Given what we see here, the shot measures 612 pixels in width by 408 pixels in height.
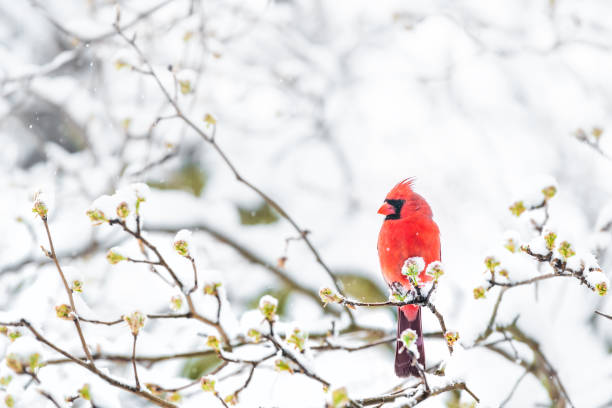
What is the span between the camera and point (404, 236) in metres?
1.63

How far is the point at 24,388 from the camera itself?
132 cm

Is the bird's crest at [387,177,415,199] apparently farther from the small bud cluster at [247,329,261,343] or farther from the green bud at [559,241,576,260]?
the small bud cluster at [247,329,261,343]

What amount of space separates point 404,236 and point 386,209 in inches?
3.5

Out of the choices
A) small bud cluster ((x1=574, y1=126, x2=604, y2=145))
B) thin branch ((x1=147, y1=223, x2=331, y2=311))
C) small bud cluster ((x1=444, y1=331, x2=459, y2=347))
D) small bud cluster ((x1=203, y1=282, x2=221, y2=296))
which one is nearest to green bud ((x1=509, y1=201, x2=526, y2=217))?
small bud cluster ((x1=444, y1=331, x2=459, y2=347))

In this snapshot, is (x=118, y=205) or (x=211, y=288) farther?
(x=211, y=288)

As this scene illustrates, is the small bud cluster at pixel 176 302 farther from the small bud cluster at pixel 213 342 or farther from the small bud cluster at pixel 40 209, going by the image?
the small bud cluster at pixel 40 209

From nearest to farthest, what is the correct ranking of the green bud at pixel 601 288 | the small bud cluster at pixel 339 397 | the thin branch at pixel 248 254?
the small bud cluster at pixel 339 397, the green bud at pixel 601 288, the thin branch at pixel 248 254

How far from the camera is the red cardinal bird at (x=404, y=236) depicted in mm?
1574

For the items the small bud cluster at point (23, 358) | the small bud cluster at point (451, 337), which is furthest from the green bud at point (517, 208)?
the small bud cluster at point (23, 358)

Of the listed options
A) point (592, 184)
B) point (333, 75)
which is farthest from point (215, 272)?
point (333, 75)

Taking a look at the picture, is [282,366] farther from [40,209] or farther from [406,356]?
[40,209]

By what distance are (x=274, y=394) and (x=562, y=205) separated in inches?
138

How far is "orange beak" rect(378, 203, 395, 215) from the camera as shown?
63.5 inches

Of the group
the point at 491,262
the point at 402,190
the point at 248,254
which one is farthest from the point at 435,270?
the point at 248,254
